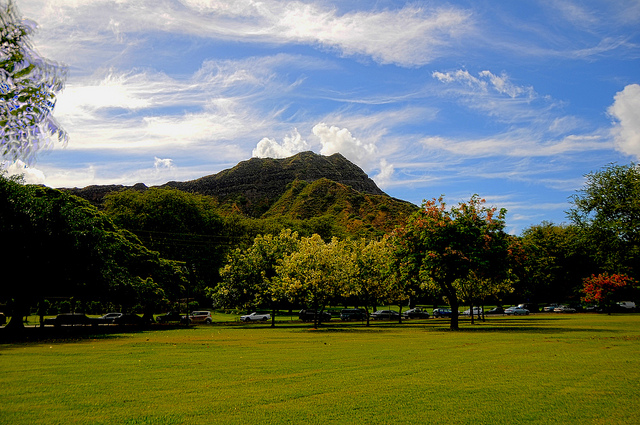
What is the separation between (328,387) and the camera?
11844 mm

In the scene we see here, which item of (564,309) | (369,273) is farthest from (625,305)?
(369,273)

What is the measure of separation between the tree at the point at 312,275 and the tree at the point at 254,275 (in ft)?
20.2

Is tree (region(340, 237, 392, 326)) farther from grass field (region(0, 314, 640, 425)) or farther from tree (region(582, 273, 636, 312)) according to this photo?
tree (region(582, 273, 636, 312))

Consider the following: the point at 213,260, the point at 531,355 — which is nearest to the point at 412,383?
the point at 531,355

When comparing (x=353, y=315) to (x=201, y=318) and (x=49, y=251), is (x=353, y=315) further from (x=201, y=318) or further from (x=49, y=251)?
(x=49, y=251)

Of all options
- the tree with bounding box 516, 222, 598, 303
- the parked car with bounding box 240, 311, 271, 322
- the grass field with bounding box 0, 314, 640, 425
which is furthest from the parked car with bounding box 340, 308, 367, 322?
the grass field with bounding box 0, 314, 640, 425

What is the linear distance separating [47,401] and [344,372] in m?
7.84

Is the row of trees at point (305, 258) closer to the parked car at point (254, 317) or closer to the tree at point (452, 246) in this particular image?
the tree at point (452, 246)

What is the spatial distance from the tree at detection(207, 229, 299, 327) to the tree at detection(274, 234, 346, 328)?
20.2 ft

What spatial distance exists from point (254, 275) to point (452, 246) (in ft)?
68.7

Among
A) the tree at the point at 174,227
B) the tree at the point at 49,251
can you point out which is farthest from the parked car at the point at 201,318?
the tree at the point at 49,251

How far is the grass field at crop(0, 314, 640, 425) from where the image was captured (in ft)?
29.6

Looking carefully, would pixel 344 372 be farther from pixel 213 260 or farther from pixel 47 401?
pixel 213 260

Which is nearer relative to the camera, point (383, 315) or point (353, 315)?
point (353, 315)
